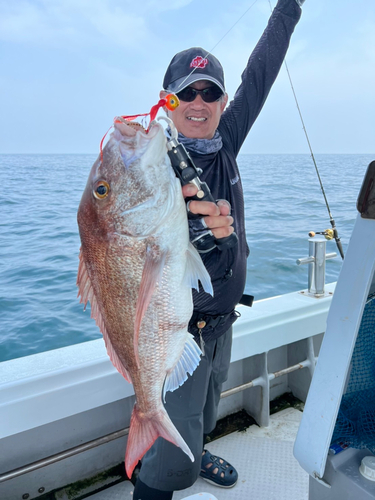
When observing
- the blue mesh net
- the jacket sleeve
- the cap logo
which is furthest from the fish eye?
the jacket sleeve

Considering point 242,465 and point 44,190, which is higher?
point 44,190

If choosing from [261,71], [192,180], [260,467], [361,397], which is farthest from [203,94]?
[260,467]

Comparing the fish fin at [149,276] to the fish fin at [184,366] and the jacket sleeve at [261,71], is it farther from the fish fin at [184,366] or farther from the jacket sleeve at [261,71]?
the jacket sleeve at [261,71]

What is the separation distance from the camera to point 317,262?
3.13 metres

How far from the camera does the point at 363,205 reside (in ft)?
3.55

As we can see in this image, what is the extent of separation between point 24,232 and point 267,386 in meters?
6.28

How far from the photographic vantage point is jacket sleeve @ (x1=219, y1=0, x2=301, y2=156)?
87.0 inches

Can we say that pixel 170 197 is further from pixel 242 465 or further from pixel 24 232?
pixel 24 232

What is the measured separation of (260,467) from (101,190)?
2247mm

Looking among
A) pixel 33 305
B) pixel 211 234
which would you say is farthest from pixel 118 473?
pixel 33 305

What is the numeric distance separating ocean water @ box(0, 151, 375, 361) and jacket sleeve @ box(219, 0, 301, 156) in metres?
0.68

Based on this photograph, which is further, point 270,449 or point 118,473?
point 270,449

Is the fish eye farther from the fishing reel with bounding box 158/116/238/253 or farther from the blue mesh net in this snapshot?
the blue mesh net

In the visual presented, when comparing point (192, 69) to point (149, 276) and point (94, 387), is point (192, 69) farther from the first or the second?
point (94, 387)
